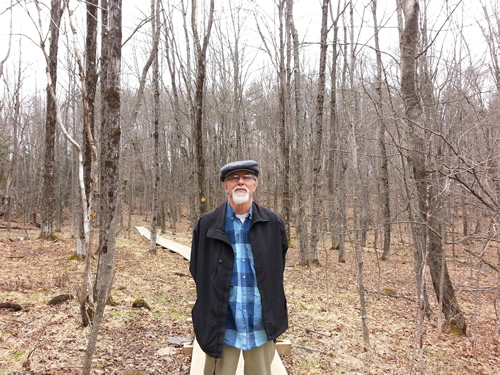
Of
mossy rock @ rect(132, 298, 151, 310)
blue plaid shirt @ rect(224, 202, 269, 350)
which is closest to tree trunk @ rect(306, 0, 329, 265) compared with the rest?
mossy rock @ rect(132, 298, 151, 310)

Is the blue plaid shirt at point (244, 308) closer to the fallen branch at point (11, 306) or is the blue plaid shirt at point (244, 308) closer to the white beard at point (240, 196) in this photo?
the white beard at point (240, 196)

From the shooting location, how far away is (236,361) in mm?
2266

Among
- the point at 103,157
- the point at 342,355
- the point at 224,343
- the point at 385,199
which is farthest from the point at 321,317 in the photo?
the point at 385,199

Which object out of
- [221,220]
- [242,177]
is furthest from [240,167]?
[221,220]

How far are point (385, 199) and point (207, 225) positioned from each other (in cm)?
1197

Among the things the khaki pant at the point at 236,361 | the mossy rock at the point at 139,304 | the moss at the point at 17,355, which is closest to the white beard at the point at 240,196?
the khaki pant at the point at 236,361

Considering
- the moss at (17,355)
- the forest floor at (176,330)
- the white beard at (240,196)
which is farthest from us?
the forest floor at (176,330)

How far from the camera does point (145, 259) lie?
10.3 meters

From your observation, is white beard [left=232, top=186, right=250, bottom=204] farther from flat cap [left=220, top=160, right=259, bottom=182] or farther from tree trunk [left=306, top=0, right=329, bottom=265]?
tree trunk [left=306, top=0, right=329, bottom=265]

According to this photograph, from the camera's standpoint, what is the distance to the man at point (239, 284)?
2.19m

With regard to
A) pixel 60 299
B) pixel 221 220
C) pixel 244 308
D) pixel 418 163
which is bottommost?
pixel 60 299

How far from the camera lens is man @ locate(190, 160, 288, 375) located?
2.19 m

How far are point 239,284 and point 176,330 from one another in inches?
114

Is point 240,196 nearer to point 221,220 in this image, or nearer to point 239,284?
point 221,220
